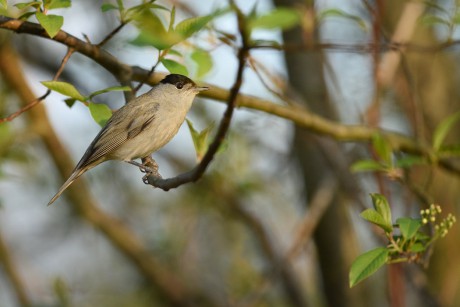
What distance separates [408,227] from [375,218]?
134mm

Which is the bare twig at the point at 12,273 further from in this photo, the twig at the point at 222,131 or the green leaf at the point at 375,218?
the green leaf at the point at 375,218

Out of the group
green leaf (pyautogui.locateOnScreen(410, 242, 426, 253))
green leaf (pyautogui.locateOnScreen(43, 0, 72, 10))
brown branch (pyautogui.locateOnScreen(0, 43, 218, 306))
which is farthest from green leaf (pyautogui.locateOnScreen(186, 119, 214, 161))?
brown branch (pyautogui.locateOnScreen(0, 43, 218, 306))

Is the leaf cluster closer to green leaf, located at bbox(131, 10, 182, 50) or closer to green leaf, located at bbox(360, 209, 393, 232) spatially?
green leaf, located at bbox(360, 209, 393, 232)

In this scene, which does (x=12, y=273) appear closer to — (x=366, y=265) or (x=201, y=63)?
(x=201, y=63)

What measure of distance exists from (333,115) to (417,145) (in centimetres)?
167

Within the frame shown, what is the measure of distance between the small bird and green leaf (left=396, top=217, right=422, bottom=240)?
1803mm

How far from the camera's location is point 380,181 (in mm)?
4223

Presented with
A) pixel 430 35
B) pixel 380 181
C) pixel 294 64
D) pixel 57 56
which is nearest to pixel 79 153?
pixel 57 56

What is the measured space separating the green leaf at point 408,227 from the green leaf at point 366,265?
124 millimetres

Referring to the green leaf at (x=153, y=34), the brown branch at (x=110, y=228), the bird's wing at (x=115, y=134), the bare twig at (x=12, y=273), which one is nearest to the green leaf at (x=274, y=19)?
the green leaf at (x=153, y=34)

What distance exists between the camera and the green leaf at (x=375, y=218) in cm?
245

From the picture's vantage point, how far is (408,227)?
2482mm

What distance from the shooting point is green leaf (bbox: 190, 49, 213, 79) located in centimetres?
292

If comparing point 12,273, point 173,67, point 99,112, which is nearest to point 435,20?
point 173,67
